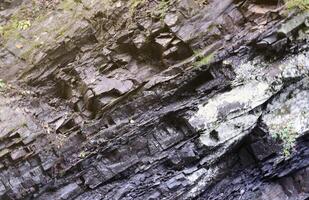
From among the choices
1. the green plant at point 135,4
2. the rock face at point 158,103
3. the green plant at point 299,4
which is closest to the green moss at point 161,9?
the rock face at point 158,103

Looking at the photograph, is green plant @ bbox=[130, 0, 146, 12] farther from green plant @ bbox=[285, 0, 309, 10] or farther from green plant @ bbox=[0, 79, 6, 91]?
green plant @ bbox=[0, 79, 6, 91]

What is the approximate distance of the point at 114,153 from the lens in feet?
19.7

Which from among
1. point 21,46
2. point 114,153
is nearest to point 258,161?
point 114,153

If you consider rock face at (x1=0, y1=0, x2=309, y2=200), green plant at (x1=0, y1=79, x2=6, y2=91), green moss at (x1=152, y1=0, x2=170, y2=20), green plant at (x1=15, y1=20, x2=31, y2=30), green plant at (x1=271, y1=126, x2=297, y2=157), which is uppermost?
green plant at (x1=15, y1=20, x2=31, y2=30)

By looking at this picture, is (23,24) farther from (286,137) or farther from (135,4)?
(286,137)

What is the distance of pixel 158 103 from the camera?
236 inches

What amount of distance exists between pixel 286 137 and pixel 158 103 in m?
2.24

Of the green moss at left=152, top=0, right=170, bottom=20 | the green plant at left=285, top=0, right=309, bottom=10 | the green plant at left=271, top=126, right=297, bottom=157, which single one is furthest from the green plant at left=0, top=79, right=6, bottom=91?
the green plant at left=285, top=0, right=309, bottom=10

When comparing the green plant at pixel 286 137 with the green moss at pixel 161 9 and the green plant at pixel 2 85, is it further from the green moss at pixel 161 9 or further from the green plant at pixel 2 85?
the green plant at pixel 2 85

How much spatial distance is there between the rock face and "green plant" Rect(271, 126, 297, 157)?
0.02 meters

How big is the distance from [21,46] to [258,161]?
4592 mm

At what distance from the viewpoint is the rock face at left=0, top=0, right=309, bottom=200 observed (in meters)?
5.88

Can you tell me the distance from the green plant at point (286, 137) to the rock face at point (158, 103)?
0.02m

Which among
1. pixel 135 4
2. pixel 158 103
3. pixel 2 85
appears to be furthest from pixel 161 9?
pixel 2 85
